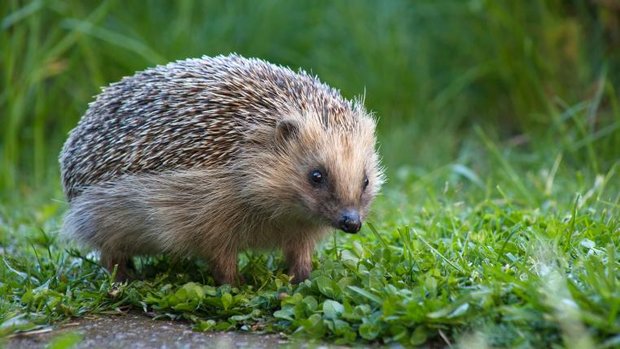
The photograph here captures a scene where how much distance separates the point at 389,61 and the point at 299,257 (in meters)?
4.18

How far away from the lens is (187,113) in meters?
4.55

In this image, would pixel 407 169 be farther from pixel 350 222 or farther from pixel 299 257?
pixel 350 222

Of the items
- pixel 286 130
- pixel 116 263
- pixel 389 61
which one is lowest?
pixel 116 263

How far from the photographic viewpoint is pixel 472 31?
27.0 ft

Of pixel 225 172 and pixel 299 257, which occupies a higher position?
pixel 225 172

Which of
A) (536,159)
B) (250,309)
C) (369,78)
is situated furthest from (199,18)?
(250,309)

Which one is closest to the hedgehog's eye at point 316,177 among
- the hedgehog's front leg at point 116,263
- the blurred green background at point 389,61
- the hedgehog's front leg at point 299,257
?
the hedgehog's front leg at point 299,257

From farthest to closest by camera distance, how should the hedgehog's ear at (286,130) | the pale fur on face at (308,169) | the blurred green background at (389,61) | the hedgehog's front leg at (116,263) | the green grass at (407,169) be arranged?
the blurred green background at (389,61) → the hedgehog's front leg at (116,263) → the hedgehog's ear at (286,130) → the pale fur on face at (308,169) → the green grass at (407,169)

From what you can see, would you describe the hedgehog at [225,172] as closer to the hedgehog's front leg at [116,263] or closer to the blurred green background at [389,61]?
the hedgehog's front leg at [116,263]

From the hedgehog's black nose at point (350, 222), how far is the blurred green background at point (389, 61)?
2905 mm

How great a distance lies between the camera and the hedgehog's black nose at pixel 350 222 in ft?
13.6

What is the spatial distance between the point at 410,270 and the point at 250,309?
0.74 meters

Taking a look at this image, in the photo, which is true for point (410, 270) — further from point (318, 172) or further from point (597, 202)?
point (597, 202)

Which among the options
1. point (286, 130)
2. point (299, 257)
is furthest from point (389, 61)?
point (299, 257)
